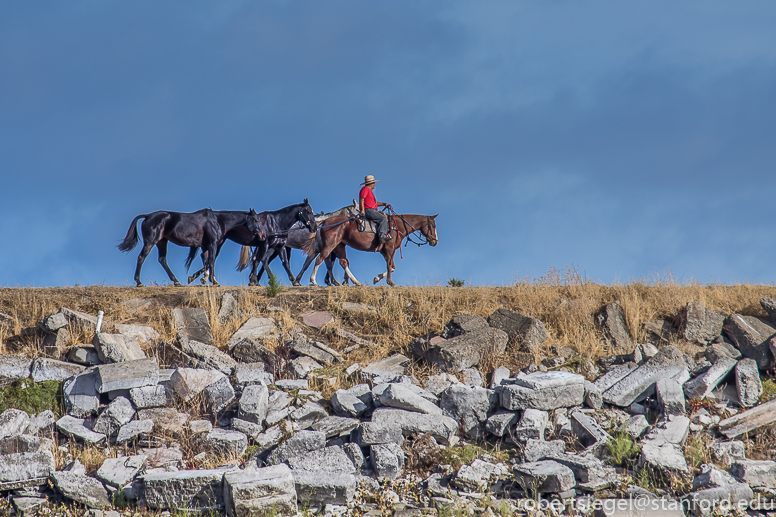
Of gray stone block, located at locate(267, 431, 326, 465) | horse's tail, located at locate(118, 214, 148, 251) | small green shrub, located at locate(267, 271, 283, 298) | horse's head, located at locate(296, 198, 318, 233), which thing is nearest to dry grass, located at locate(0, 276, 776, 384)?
small green shrub, located at locate(267, 271, 283, 298)

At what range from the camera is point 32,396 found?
9891 mm

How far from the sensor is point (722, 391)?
34.1 feet

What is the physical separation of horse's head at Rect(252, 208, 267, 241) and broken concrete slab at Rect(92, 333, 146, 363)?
6.88 metres

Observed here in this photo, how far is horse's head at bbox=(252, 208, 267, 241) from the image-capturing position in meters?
17.5

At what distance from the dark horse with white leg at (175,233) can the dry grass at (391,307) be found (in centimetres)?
212

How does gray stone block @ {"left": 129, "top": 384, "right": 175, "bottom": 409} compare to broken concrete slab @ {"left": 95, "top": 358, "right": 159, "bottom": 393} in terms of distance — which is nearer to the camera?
gray stone block @ {"left": 129, "top": 384, "right": 175, "bottom": 409}

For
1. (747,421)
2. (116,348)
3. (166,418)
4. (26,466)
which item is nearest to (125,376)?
(116,348)

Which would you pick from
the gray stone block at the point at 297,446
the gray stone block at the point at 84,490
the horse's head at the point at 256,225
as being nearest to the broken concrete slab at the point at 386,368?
the gray stone block at the point at 297,446

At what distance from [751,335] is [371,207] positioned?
9288 mm

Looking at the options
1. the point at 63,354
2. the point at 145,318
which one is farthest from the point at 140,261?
the point at 63,354

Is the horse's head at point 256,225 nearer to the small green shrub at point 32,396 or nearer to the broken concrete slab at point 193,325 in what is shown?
the broken concrete slab at point 193,325

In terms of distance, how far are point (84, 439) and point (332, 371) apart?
3.87 m

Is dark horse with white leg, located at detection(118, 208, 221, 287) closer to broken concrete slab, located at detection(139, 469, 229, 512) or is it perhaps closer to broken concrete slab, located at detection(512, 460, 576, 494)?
broken concrete slab, located at detection(139, 469, 229, 512)

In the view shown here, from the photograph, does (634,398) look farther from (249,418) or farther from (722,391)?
(249,418)
